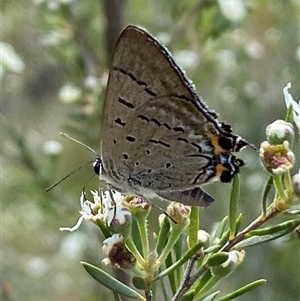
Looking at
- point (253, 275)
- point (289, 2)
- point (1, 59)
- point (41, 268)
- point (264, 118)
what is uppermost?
point (289, 2)

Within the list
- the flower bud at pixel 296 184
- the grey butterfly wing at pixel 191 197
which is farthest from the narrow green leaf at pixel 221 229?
the flower bud at pixel 296 184

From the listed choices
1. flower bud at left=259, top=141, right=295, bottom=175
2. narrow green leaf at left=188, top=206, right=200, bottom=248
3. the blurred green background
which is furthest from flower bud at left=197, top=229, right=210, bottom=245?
the blurred green background

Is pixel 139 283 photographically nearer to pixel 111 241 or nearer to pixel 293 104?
pixel 111 241

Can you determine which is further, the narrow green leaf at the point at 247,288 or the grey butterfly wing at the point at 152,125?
the grey butterfly wing at the point at 152,125

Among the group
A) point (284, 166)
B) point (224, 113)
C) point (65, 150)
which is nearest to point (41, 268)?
point (65, 150)

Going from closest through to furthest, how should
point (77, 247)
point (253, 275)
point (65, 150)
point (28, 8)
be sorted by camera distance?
point (77, 247) → point (253, 275) → point (28, 8) → point (65, 150)

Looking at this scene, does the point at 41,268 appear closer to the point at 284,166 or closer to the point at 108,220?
the point at 108,220

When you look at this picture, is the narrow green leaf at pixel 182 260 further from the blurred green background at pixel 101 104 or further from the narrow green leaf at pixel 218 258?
the blurred green background at pixel 101 104
